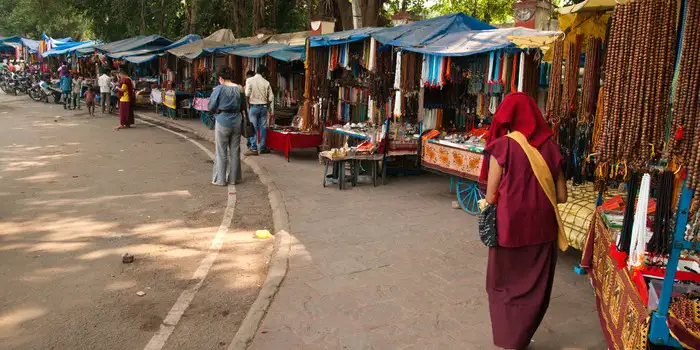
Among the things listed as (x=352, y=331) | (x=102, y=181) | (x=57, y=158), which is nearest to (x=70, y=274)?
(x=352, y=331)

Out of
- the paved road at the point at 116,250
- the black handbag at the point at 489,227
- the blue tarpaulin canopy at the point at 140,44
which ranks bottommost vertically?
the paved road at the point at 116,250

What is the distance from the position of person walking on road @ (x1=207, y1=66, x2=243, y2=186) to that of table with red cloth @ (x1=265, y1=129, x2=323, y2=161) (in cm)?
241

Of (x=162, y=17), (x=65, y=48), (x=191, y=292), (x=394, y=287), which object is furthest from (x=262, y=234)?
(x=65, y=48)

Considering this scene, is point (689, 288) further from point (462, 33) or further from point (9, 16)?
point (9, 16)

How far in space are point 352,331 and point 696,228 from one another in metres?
2.46

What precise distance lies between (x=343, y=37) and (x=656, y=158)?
25.9 feet

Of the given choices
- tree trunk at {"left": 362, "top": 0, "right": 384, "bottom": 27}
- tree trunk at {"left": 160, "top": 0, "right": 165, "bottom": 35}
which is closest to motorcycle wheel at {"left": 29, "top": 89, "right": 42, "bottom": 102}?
tree trunk at {"left": 160, "top": 0, "right": 165, "bottom": 35}

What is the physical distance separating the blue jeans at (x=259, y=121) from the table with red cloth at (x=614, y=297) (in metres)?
8.84

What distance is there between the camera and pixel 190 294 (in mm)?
5133

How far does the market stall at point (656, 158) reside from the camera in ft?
9.34

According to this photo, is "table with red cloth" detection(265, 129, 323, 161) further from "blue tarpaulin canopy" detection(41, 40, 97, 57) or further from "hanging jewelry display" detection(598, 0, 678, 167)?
"blue tarpaulin canopy" detection(41, 40, 97, 57)

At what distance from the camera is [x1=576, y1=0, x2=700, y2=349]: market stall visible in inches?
112

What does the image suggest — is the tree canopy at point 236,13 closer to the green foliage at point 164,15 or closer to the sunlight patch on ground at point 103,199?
the green foliage at point 164,15

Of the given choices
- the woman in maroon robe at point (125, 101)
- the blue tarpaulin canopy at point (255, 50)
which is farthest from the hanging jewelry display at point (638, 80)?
the woman in maroon robe at point (125, 101)
